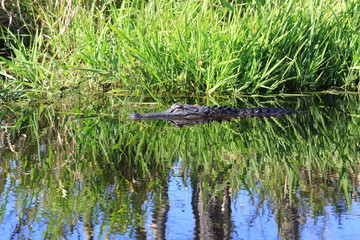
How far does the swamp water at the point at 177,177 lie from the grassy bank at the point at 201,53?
1096 mm

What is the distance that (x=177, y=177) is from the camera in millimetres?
3451

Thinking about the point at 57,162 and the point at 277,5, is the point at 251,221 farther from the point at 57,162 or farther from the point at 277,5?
the point at 277,5

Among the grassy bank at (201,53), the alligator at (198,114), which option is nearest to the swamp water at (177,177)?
the alligator at (198,114)

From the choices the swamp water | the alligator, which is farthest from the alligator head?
the swamp water

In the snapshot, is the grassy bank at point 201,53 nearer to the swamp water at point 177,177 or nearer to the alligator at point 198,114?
the alligator at point 198,114

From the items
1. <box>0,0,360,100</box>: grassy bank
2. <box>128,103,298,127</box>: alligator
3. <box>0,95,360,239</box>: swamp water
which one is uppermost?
<box>0,0,360,100</box>: grassy bank

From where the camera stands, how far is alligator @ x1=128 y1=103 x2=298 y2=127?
226 inches

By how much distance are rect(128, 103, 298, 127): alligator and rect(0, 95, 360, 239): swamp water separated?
102 millimetres

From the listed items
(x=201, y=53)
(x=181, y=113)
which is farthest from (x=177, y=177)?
(x=201, y=53)

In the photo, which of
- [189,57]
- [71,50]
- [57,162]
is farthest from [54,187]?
[71,50]

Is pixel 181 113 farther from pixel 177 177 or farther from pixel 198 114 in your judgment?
pixel 177 177

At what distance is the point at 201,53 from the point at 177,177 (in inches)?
141

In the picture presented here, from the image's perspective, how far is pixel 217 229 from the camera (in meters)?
2.51

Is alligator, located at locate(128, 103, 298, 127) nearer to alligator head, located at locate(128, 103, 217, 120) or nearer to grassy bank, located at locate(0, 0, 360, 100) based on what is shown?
alligator head, located at locate(128, 103, 217, 120)
